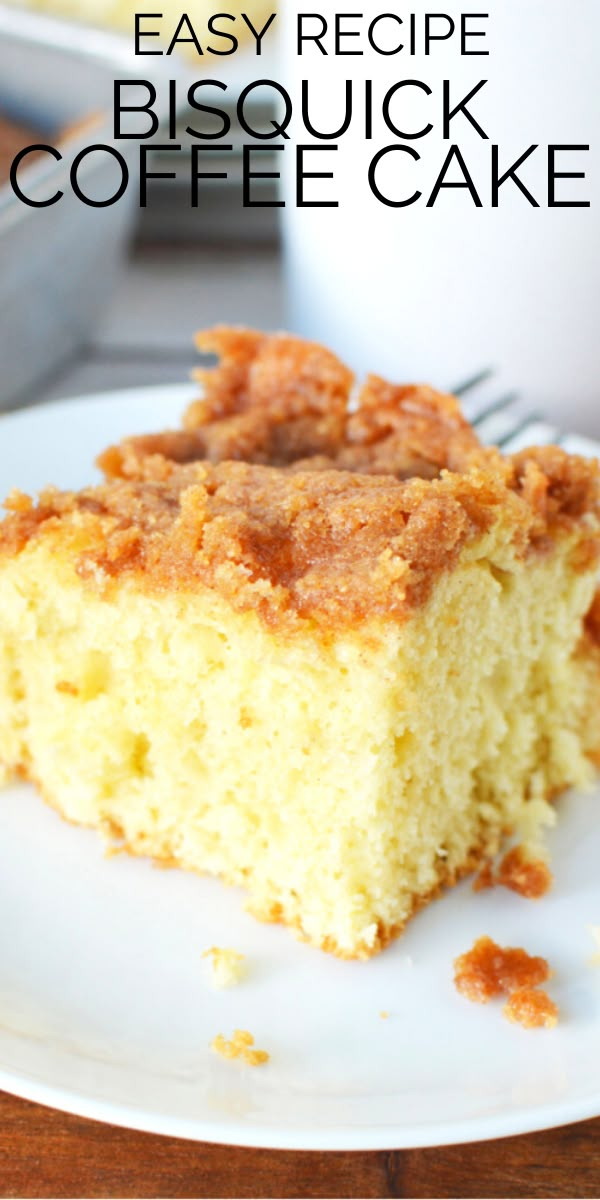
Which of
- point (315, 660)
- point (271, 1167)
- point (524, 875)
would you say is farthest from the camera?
point (524, 875)

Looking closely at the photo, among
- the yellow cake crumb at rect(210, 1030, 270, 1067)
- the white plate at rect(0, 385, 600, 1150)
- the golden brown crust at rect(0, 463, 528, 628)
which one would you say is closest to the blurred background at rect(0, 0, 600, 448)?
the golden brown crust at rect(0, 463, 528, 628)

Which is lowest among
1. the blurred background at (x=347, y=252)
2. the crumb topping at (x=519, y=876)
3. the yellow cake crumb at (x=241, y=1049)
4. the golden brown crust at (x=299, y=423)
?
the yellow cake crumb at (x=241, y=1049)

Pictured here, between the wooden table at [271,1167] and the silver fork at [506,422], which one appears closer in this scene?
the wooden table at [271,1167]

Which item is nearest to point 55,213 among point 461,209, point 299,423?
point 461,209

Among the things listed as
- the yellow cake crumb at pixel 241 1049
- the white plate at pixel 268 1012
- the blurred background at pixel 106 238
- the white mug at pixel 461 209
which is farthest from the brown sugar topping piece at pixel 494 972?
the blurred background at pixel 106 238

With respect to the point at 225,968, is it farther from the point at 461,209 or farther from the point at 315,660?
the point at 461,209

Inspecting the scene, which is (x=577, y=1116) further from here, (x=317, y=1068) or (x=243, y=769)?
(x=243, y=769)

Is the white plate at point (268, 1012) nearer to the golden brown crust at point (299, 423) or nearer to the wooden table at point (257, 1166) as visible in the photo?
the wooden table at point (257, 1166)
